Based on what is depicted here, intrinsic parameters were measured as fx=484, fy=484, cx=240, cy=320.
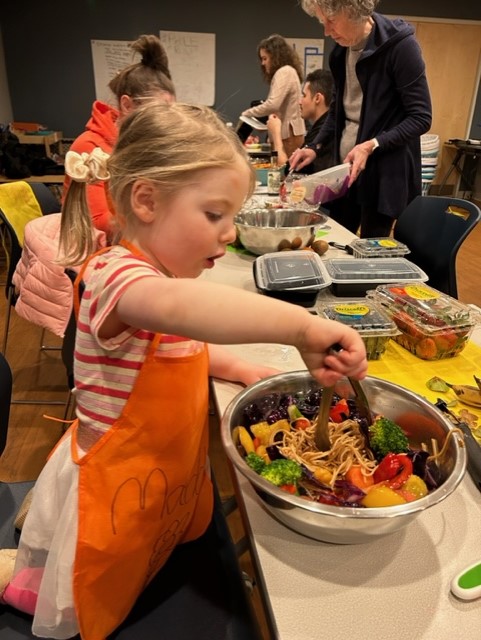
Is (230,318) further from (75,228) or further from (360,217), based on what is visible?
(360,217)

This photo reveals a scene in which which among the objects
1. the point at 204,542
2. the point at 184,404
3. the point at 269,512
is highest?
the point at 184,404

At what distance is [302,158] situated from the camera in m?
2.80

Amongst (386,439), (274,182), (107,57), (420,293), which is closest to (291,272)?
(420,293)

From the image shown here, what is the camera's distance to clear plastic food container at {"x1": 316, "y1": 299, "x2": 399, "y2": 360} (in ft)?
3.52

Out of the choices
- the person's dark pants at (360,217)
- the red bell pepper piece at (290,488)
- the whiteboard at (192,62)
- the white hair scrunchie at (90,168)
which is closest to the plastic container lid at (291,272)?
the white hair scrunchie at (90,168)

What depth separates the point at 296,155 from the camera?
111 inches

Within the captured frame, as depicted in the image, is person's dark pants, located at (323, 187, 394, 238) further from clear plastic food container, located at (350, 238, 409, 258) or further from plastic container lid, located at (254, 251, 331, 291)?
plastic container lid, located at (254, 251, 331, 291)

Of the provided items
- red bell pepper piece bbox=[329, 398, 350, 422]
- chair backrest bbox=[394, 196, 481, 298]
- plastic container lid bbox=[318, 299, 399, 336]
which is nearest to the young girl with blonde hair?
red bell pepper piece bbox=[329, 398, 350, 422]

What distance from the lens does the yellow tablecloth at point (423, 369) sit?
996mm

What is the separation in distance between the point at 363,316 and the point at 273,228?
2.04 feet

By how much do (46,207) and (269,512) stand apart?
198 cm

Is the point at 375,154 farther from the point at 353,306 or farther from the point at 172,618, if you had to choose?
the point at 172,618

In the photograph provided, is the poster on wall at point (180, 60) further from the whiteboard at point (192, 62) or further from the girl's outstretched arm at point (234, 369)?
the girl's outstretched arm at point (234, 369)

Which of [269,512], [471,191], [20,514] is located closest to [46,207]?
[20,514]
